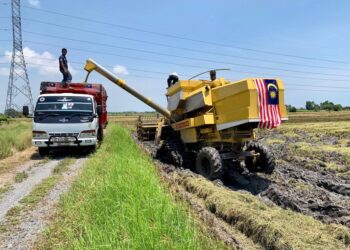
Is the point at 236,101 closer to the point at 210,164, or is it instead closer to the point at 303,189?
the point at 210,164

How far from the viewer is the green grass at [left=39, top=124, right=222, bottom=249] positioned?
355 centimetres

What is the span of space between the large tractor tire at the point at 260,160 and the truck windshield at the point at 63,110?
→ 580 centimetres

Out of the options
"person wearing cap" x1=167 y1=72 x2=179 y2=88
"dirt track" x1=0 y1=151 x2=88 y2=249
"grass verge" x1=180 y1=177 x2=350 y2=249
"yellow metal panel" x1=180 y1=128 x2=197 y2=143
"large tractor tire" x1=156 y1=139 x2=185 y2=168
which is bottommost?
"grass verge" x1=180 y1=177 x2=350 y2=249

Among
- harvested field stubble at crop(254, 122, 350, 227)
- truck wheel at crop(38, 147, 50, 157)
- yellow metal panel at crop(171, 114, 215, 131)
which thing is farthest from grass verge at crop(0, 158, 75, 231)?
harvested field stubble at crop(254, 122, 350, 227)

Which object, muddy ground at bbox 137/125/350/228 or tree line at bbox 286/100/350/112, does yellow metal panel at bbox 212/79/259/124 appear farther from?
tree line at bbox 286/100/350/112

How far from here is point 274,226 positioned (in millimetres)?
4625

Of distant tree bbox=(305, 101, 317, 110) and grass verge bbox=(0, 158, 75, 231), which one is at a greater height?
distant tree bbox=(305, 101, 317, 110)

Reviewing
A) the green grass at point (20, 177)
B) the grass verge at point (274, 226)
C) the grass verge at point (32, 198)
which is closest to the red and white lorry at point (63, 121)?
the grass verge at point (32, 198)

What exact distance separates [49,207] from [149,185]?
1.64 meters

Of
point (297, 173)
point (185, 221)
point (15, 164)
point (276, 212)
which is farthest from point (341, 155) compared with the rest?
point (15, 164)

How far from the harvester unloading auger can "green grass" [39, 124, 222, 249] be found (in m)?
2.98

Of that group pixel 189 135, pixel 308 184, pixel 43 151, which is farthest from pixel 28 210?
pixel 43 151

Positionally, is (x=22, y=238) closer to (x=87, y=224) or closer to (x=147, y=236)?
(x=87, y=224)

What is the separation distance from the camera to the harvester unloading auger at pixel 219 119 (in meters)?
8.09
